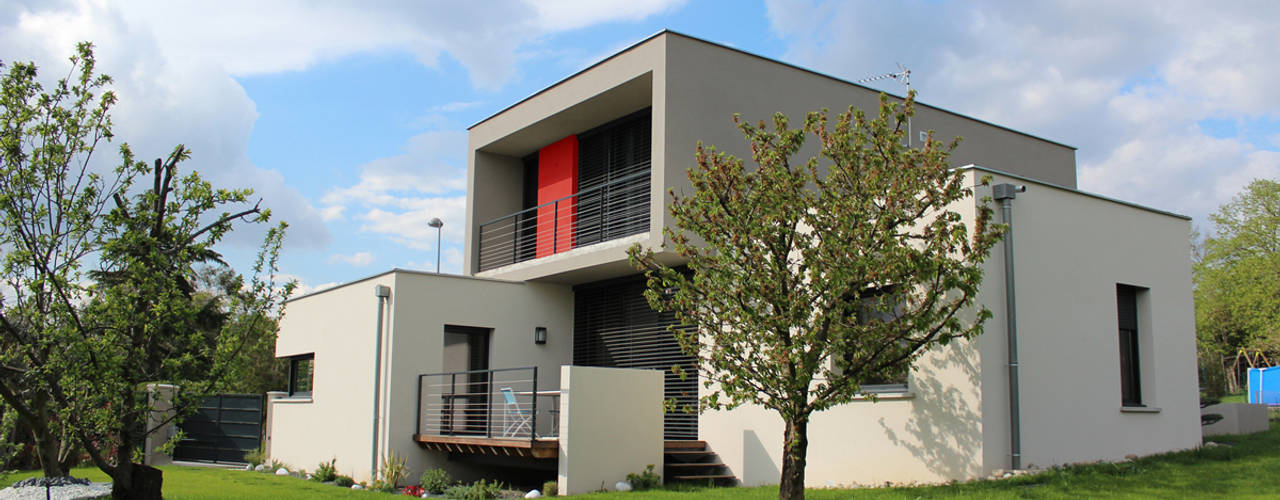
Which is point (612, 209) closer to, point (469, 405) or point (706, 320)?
point (469, 405)

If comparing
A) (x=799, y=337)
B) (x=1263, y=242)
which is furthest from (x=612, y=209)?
(x=1263, y=242)

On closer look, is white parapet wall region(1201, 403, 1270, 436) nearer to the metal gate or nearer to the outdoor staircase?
the outdoor staircase

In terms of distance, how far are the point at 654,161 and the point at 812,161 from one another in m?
4.66

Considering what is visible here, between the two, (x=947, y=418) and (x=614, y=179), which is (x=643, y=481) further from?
(x=614, y=179)

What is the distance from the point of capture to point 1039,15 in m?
11.6

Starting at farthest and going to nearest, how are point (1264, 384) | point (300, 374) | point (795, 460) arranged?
point (1264, 384), point (300, 374), point (795, 460)

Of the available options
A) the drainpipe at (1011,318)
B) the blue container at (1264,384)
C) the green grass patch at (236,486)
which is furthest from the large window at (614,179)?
the blue container at (1264,384)

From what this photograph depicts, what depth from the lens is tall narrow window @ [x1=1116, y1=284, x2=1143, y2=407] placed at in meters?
12.3

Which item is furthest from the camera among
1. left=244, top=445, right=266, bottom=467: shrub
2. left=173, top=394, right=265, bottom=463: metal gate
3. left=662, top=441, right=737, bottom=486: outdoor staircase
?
left=173, top=394, right=265, bottom=463: metal gate

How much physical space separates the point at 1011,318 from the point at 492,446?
6947 mm

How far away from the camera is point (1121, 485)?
966cm


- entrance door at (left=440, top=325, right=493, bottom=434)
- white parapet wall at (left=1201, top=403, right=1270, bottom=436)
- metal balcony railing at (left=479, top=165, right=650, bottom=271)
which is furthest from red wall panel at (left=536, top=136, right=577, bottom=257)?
white parapet wall at (left=1201, top=403, right=1270, bottom=436)

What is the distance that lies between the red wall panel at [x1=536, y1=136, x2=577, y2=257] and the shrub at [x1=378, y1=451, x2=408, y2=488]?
452 cm

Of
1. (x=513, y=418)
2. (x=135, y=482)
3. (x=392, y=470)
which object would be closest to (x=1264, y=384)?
(x=513, y=418)
